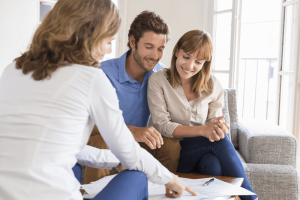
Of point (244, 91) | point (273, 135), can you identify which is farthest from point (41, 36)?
point (244, 91)

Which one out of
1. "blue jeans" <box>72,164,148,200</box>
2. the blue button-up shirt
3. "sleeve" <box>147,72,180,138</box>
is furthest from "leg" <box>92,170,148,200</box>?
the blue button-up shirt

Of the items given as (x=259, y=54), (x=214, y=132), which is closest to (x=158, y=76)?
(x=214, y=132)

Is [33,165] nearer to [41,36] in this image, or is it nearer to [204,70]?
[41,36]

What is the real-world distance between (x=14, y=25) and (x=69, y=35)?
1957mm

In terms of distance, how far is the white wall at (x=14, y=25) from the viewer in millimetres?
2393

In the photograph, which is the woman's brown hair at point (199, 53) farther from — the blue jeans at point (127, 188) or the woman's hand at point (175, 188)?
the blue jeans at point (127, 188)

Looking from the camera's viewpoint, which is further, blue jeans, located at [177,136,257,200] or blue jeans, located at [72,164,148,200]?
blue jeans, located at [177,136,257,200]

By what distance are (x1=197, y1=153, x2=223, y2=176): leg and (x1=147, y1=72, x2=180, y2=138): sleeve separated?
0.24m

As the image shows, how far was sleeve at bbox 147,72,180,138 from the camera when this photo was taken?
165 cm

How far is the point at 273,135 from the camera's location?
75.9 inches

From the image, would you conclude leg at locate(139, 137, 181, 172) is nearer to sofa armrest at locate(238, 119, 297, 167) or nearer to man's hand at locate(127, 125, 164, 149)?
man's hand at locate(127, 125, 164, 149)

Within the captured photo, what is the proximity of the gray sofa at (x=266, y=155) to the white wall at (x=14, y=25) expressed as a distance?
5.79 ft

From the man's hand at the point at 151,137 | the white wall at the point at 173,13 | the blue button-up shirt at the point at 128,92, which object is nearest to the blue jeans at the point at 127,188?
the man's hand at the point at 151,137

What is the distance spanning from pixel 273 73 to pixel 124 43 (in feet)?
8.95
